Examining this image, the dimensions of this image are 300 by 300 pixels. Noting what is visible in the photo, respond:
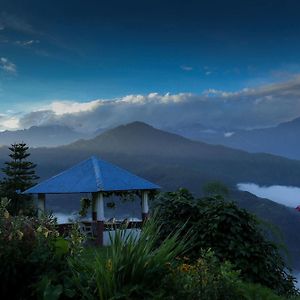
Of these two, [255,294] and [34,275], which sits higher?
[34,275]

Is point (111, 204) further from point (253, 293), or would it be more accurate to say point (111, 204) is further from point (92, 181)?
point (253, 293)

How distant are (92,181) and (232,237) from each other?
15.9 m

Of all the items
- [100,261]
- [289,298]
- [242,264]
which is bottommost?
[289,298]

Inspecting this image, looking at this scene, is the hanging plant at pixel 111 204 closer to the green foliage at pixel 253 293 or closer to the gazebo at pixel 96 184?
the gazebo at pixel 96 184

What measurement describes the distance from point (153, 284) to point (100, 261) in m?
0.77

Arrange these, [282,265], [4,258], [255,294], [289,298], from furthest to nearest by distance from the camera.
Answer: [282,265] < [289,298] < [255,294] < [4,258]

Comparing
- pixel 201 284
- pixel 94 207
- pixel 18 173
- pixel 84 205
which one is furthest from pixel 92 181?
pixel 201 284

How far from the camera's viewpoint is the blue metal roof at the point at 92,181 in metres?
25.3

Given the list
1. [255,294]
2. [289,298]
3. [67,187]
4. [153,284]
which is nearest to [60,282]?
[153,284]

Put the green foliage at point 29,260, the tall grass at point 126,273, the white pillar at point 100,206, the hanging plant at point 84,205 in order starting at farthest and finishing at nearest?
the hanging plant at point 84,205, the white pillar at point 100,206, the green foliage at point 29,260, the tall grass at point 126,273

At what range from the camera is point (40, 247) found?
7.10 meters

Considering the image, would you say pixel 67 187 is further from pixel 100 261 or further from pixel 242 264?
pixel 100 261

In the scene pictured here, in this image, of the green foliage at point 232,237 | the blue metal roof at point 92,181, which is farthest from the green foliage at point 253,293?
the blue metal roof at point 92,181

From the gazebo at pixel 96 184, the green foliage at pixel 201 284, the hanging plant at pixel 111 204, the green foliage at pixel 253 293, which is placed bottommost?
the green foliage at pixel 253 293
